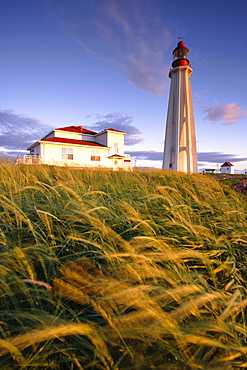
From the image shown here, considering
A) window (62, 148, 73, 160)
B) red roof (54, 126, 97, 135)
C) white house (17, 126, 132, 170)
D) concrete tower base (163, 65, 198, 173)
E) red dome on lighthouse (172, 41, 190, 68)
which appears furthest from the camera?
red roof (54, 126, 97, 135)

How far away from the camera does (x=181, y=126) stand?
16.3 metres

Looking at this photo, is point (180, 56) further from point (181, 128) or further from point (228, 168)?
point (228, 168)

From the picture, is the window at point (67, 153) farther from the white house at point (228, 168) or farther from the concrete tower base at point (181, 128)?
the white house at point (228, 168)

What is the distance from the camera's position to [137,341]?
30.3 inches

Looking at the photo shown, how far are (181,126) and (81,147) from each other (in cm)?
1193

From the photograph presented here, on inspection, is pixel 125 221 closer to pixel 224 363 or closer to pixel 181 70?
pixel 224 363

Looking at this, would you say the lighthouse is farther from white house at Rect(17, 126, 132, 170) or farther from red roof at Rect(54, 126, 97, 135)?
red roof at Rect(54, 126, 97, 135)

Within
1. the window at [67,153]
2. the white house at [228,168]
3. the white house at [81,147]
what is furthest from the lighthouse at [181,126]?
the white house at [228,168]

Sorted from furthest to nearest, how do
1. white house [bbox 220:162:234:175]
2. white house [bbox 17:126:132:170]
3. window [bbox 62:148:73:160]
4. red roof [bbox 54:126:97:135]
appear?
white house [bbox 220:162:234:175] < red roof [bbox 54:126:97:135] < window [bbox 62:148:73:160] < white house [bbox 17:126:132:170]

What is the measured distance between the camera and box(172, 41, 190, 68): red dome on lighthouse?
17.4 m

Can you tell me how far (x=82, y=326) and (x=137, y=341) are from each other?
262mm

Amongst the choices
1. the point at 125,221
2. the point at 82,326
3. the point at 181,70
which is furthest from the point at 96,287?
the point at 181,70

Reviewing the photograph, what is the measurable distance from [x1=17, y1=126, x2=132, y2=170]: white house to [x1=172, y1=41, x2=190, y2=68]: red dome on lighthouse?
1046 centimetres

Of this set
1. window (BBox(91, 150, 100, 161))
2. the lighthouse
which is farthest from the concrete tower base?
window (BBox(91, 150, 100, 161))
